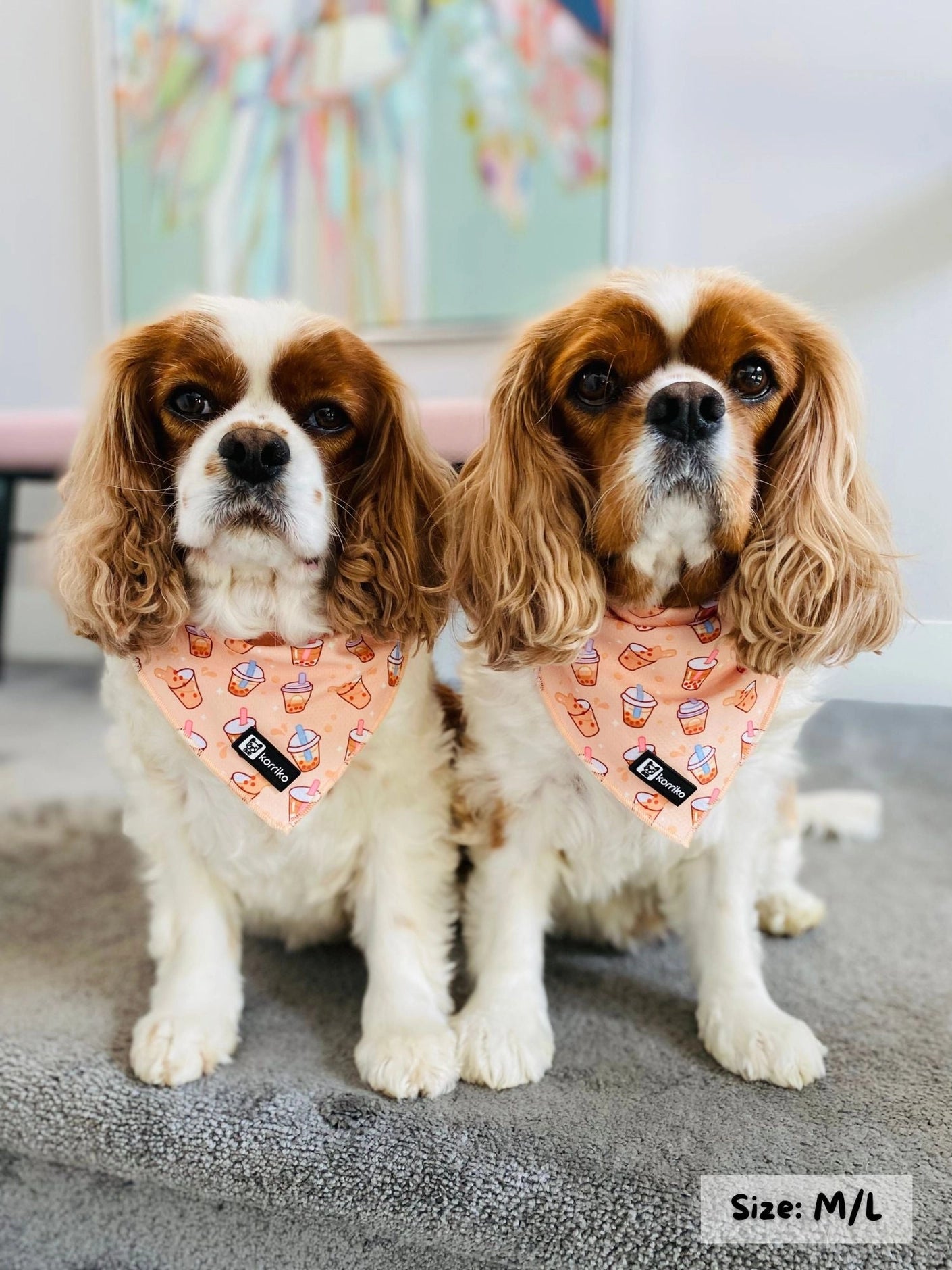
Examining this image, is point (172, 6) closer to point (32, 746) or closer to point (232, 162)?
point (232, 162)

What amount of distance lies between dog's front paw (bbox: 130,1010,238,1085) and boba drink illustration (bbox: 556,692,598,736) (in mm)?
593

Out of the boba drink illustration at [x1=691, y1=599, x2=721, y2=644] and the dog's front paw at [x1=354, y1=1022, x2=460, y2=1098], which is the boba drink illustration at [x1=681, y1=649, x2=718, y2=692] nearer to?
the boba drink illustration at [x1=691, y1=599, x2=721, y2=644]

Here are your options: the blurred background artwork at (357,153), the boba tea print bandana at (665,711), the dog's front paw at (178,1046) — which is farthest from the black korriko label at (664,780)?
the blurred background artwork at (357,153)

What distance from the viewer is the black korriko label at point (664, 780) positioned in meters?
1.11

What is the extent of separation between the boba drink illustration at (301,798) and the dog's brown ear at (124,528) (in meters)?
0.24

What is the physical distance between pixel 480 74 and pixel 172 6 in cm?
93

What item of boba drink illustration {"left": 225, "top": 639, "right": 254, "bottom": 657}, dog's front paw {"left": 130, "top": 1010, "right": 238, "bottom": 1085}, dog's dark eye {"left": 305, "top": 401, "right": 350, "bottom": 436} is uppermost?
dog's dark eye {"left": 305, "top": 401, "right": 350, "bottom": 436}

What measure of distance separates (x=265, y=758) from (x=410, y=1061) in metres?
0.40

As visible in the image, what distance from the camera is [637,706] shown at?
3.66ft

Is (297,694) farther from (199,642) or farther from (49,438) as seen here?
(49,438)

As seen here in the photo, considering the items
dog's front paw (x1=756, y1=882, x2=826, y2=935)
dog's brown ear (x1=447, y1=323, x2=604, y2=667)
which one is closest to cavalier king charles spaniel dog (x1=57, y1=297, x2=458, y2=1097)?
dog's brown ear (x1=447, y1=323, x2=604, y2=667)

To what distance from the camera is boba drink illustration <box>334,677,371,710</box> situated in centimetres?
116

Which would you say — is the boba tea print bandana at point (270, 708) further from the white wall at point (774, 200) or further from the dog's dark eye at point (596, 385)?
the white wall at point (774, 200)

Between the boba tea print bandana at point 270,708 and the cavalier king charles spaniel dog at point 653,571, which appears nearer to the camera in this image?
the cavalier king charles spaniel dog at point 653,571
